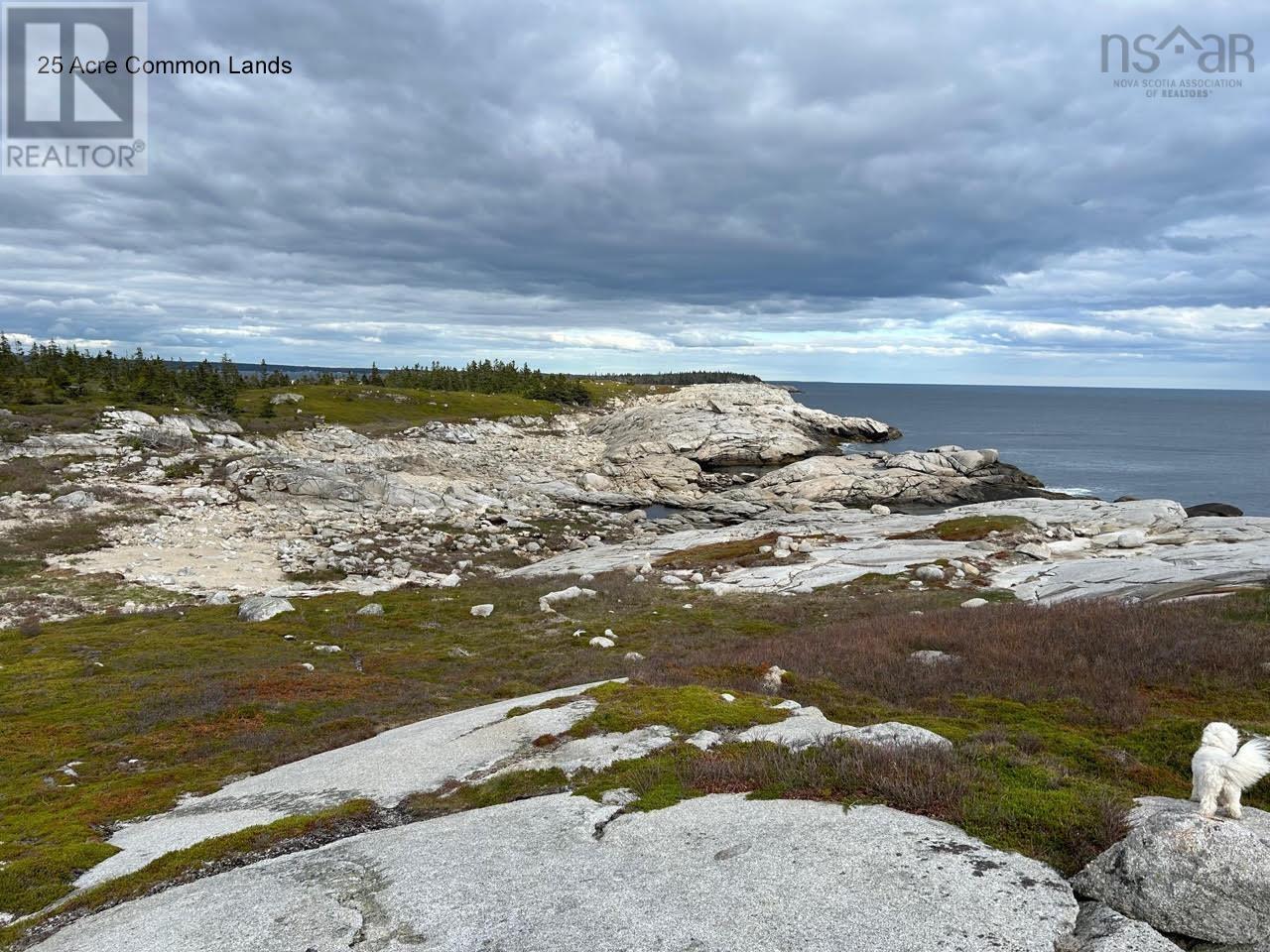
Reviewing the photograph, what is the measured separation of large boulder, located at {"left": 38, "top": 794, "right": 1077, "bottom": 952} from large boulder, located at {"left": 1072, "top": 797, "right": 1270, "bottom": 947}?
1.84 ft

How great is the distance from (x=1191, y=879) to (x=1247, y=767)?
2.21m

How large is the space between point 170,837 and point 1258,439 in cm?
21508

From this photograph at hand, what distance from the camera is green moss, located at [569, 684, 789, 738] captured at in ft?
50.0

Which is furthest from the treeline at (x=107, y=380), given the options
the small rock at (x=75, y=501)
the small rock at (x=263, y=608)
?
the small rock at (x=263, y=608)

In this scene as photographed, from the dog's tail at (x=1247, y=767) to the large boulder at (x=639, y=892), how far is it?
8.82ft

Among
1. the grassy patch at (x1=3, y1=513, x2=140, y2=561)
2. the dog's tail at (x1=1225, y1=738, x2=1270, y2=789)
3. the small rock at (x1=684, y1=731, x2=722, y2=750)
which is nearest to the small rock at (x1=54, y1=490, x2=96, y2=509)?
the grassy patch at (x1=3, y1=513, x2=140, y2=561)

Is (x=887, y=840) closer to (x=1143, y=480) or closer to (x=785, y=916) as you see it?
(x=785, y=916)

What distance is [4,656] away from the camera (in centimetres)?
2794

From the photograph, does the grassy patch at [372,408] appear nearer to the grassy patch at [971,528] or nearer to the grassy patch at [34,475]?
the grassy patch at [34,475]

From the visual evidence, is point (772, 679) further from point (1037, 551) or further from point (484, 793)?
point (1037, 551)

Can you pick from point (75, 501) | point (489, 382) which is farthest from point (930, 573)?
point (489, 382)

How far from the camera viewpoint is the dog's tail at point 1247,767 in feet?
28.4

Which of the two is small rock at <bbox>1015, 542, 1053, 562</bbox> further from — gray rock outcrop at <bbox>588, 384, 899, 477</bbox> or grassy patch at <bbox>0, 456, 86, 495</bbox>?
grassy patch at <bbox>0, 456, 86, 495</bbox>

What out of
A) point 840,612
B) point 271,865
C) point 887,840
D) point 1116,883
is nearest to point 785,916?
point 887,840
